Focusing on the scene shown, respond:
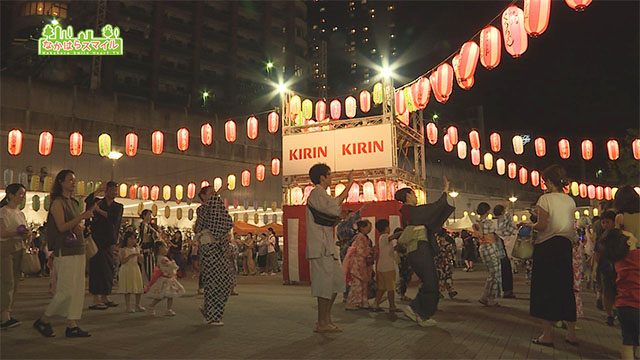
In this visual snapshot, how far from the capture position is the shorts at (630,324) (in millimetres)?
4059

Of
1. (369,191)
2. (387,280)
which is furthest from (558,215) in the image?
(369,191)

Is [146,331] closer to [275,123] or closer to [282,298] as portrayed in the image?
[282,298]

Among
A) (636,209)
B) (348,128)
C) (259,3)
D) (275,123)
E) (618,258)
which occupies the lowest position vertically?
(618,258)

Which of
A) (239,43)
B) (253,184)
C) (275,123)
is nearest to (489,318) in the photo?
(275,123)

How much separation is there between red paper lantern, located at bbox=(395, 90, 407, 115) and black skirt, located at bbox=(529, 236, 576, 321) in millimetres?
9852

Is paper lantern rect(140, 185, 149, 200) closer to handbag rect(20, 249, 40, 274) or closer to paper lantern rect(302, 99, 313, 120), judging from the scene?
paper lantern rect(302, 99, 313, 120)

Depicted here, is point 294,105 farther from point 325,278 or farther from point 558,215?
point 558,215

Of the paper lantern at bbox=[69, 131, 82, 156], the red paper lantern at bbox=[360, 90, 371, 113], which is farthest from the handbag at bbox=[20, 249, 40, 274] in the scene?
the paper lantern at bbox=[69, 131, 82, 156]

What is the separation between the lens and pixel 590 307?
8.17 metres

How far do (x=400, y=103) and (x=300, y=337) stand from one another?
33.6 ft

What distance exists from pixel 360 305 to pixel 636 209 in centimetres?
447

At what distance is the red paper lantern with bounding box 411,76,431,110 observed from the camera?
1366 cm

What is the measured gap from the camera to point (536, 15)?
8.62 m

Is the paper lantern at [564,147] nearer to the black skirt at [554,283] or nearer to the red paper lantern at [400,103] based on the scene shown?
the red paper lantern at [400,103]
